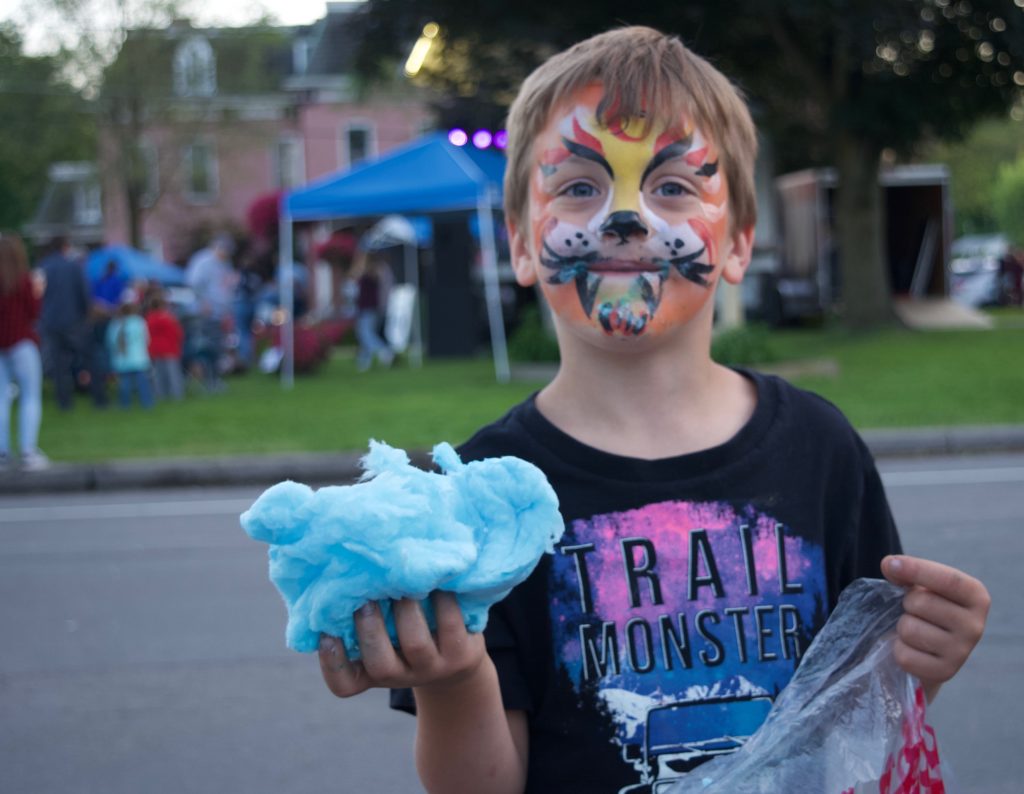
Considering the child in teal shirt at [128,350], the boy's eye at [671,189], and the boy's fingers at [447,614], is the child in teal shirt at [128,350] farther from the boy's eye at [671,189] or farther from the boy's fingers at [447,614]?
the boy's fingers at [447,614]

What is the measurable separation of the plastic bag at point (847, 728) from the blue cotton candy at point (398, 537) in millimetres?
417

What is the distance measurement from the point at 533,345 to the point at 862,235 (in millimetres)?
6822

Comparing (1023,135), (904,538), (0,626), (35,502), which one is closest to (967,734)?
(904,538)

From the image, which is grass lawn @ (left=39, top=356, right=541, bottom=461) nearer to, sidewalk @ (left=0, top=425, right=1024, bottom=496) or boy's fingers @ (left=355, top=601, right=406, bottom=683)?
sidewalk @ (left=0, top=425, right=1024, bottom=496)

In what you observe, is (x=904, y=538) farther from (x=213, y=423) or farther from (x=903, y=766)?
(x=213, y=423)

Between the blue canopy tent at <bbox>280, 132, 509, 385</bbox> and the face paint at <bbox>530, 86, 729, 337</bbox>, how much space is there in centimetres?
1362

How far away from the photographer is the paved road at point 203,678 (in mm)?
4266

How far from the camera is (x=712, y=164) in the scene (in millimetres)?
1865

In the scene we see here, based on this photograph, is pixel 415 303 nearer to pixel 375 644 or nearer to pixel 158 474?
pixel 158 474

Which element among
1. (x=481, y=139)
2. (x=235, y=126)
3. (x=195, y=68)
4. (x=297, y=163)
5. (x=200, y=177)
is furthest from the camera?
(x=297, y=163)

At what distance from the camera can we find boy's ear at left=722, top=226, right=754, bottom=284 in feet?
6.41

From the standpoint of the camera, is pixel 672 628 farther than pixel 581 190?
No

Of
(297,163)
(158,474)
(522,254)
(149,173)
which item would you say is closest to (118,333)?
(158,474)

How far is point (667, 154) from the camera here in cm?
183
